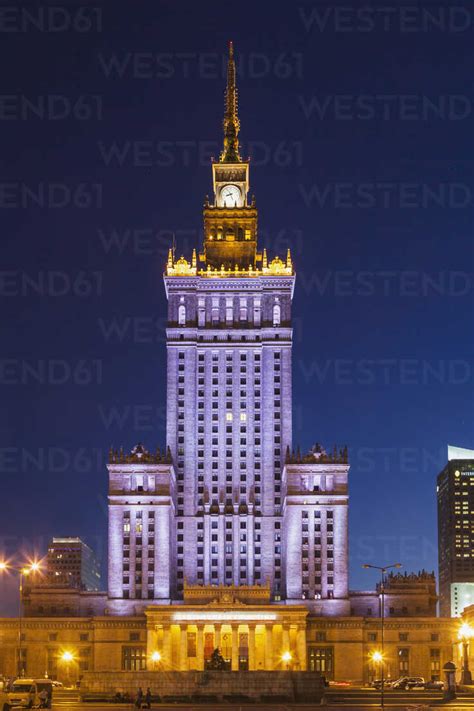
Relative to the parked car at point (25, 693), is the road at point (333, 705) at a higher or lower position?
→ lower

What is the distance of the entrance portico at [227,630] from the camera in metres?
197

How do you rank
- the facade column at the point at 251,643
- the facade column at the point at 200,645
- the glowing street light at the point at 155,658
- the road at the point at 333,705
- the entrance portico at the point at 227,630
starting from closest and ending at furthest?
1. the road at the point at 333,705
2. the glowing street light at the point at 155,658
3. the facade column at the point at 200,645
4. the entrance portico at the point at 227,630
5. the facade column at the point at 251,643

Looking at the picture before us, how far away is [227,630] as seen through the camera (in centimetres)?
19900

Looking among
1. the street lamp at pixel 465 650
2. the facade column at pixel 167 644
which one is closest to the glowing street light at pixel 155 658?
the facade column at pixel 167 644

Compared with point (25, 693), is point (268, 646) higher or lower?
higher

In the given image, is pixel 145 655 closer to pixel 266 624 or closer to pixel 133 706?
pixel 266 624

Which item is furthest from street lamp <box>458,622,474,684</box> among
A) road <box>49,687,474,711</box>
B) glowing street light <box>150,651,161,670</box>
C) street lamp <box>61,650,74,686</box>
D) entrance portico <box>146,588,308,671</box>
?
street lamp <box>61,650,74,686</box>

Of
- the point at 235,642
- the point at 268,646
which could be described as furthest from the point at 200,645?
the point at 268,646

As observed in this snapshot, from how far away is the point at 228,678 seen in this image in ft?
423

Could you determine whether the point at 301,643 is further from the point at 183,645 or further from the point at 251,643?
the point at 183,645

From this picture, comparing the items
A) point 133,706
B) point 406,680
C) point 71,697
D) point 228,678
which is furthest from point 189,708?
point 406,680

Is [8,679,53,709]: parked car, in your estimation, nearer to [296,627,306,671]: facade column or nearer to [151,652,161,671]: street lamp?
[151,652,161,671]: street lamp

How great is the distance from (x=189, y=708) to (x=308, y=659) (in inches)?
3606

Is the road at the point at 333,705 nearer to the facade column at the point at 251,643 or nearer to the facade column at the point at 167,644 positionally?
the facade column at the point at 167,644
